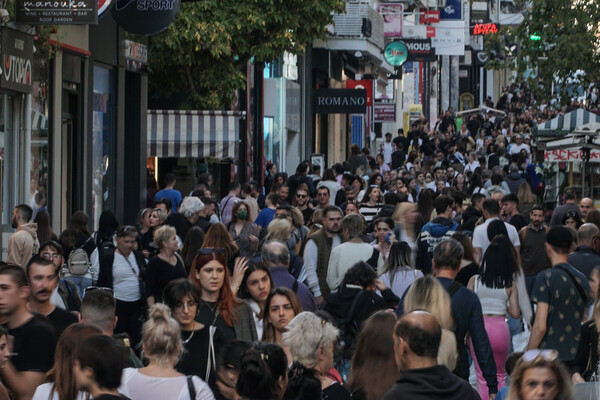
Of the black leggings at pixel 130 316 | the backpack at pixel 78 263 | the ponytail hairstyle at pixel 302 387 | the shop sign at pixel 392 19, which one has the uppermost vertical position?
the shop sign at pixel 392 19

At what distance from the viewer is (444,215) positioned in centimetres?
1389

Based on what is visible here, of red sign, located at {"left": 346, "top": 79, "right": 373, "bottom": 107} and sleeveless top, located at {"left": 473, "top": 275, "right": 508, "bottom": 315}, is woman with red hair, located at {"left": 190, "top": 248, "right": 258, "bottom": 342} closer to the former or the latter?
sleeveless top, located at {"left": 473, "top": 275, "right": 508, "bottom": 315}

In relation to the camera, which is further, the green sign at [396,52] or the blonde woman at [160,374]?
the green sign at [396,52]

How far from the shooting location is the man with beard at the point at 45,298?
25.2ft

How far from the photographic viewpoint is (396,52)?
47375 mm

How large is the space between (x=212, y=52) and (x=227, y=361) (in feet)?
59.7

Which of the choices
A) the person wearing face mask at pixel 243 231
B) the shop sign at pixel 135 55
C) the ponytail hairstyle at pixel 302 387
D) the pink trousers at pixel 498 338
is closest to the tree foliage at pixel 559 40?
the shop sign at pixel 135 55

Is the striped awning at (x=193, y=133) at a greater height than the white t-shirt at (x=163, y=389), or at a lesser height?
greater

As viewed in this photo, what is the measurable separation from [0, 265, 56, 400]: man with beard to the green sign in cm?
4093

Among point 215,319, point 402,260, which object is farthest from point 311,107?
point 215,319

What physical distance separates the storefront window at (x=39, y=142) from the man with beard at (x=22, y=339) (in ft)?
32.1

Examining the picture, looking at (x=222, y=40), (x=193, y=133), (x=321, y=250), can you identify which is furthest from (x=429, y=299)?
(x=222, y=40)

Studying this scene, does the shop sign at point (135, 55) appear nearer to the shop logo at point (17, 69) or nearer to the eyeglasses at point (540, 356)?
the shop logo at point (17, 69)

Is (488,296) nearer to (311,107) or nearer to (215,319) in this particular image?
(215,319)
